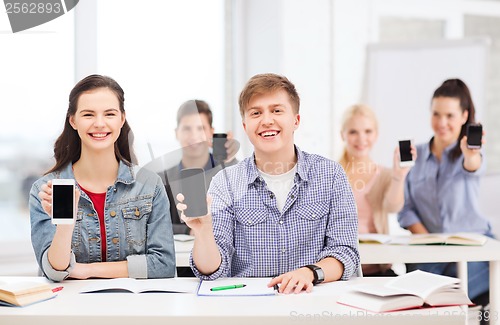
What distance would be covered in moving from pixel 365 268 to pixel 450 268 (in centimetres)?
62

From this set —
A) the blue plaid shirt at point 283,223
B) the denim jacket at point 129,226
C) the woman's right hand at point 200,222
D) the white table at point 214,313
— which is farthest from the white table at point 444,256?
the white table at point 214,313

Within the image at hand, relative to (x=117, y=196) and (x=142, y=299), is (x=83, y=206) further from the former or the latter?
(x=142, y=299)

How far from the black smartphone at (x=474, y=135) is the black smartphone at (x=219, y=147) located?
3.96ft

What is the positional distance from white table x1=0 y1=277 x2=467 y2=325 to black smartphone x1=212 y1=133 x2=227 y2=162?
136 cm

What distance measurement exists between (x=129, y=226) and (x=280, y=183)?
52cm

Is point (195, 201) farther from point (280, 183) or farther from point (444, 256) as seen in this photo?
point (444, 256)

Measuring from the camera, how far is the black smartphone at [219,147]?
117 inches

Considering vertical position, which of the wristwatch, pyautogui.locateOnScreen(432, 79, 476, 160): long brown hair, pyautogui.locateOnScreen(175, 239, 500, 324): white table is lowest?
pyautogui.locateOnScreen(175, 239, 500, 324): white table

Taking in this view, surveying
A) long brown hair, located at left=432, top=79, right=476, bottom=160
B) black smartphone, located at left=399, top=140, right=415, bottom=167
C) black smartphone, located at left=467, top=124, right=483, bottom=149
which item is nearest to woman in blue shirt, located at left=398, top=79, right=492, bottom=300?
long brown hair, located at left=432, top=79, right=476, bottom=160

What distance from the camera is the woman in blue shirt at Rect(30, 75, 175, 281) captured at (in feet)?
6.64

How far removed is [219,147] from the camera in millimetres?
2996

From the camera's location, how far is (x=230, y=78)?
4270 mm

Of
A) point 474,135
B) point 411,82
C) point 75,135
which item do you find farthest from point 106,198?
point 411,82

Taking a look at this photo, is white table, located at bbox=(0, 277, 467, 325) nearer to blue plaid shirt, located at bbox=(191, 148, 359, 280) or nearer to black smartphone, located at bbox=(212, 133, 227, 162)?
blue plaid shirt, located at bbox=(191, 148, 359, 280)
